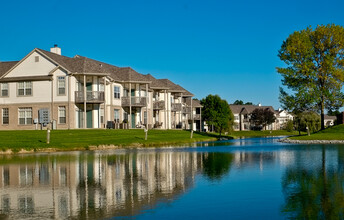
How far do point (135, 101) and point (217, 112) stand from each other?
32.7 m

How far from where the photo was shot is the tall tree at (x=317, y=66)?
185 ft

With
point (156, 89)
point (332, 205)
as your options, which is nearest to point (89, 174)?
point (332, 205)

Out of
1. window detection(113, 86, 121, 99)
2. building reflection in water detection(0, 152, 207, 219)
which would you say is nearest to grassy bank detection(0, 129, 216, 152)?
window detection(113, 86, 121, 99)

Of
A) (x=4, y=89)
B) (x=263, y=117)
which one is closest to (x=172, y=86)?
(x=4, y=89)

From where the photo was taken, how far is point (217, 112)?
90500 millimetres

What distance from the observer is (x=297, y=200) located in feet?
37.0

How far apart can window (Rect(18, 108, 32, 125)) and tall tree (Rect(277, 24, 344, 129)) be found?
3214 cm

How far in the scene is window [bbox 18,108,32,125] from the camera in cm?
5353

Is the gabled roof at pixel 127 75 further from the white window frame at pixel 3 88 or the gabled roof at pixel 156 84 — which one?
the white window frame at pixel 3 88

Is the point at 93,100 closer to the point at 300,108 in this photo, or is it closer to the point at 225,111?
the point at 300,108

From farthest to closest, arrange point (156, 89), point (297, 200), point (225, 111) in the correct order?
1. point (225, 111)
2. point (156, 89)
3. point (297, 200)

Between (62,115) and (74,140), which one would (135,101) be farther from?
(74,140)

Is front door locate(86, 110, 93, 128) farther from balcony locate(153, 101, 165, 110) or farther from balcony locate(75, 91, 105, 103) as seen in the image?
balcony locate(153, 101, 165, 110)

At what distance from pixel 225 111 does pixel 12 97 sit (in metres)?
48.2
